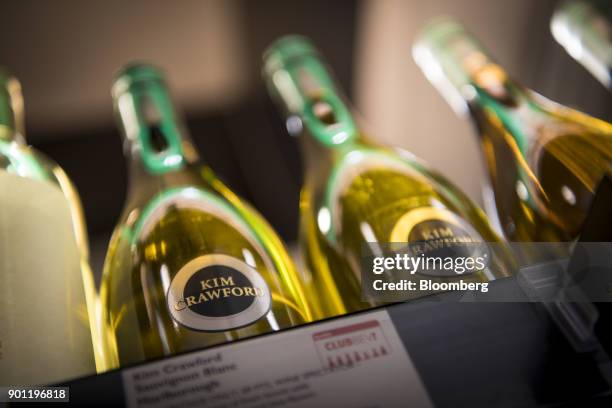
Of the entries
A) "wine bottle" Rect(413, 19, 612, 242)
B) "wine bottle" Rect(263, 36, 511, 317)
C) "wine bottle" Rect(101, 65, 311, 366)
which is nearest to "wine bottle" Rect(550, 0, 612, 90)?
"wine bottle" Rect(413, 19, 612, 242)

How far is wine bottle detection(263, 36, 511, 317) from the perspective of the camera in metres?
0.52

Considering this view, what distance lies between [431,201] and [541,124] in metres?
0.17

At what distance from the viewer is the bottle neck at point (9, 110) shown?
0.59 m

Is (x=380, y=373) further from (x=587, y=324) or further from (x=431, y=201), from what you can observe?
(x=431, y=201)

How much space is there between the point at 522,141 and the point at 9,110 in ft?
1.58

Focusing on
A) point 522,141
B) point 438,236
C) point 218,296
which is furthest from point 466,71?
point 218,296

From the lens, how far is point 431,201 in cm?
55

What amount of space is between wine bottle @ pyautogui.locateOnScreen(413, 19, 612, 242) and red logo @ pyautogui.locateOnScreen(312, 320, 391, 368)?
0.27 meters

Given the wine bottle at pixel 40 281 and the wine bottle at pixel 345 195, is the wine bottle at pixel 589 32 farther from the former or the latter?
the wine bottle at pixel 40 281

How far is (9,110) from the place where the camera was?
2.02ft

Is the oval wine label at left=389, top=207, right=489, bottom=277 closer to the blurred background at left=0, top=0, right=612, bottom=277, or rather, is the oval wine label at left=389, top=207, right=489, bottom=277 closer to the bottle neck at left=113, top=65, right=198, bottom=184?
the bottle neck at left=113, top=65, right=198, bottom=184

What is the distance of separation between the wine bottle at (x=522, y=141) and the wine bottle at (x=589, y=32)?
0.19 ft

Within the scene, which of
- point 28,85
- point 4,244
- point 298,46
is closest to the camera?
point 4,244

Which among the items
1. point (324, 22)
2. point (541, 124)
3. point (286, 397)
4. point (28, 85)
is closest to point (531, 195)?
point (541, 124)
